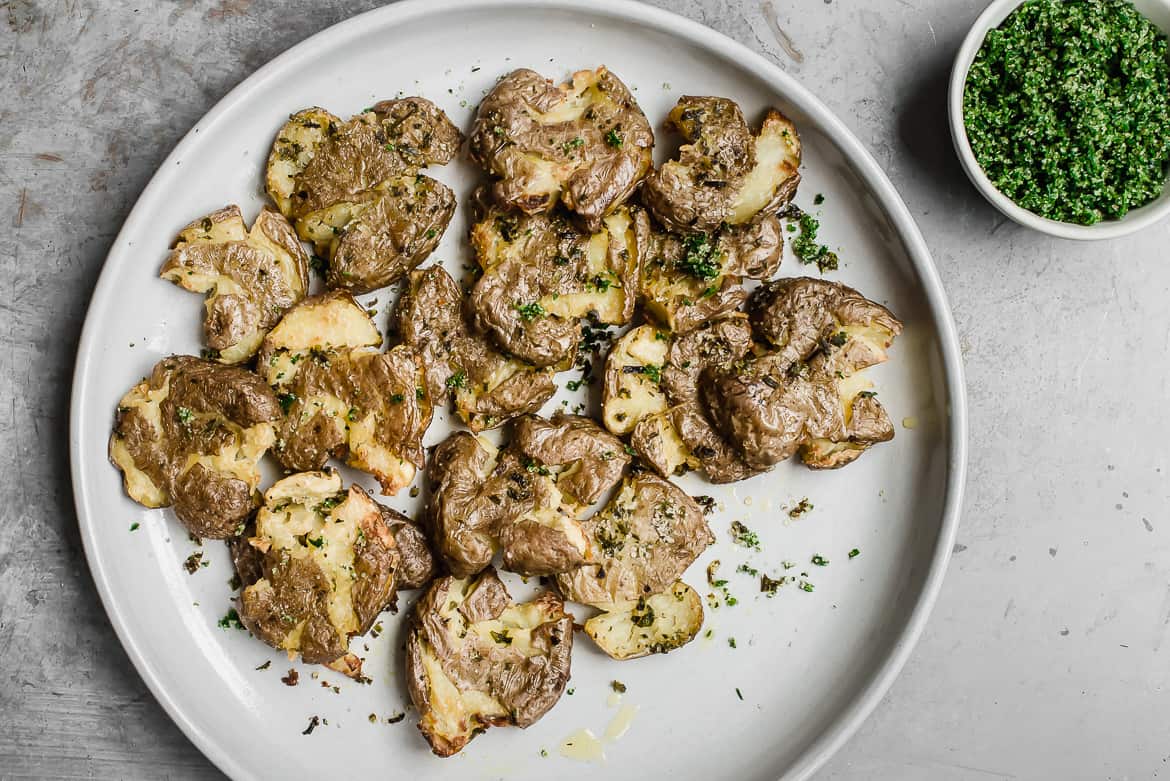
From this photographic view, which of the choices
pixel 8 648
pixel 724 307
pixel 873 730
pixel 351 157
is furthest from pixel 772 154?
pixel 8 648

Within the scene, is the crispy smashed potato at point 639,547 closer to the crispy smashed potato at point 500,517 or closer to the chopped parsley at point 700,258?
the crispy smashed potato at point 500,517

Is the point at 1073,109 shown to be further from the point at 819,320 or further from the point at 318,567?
the point at 318,567

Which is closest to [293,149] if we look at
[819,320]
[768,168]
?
[768,168]

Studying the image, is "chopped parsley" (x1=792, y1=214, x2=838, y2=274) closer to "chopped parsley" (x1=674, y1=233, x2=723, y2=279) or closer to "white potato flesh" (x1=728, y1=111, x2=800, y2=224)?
"white potato flesh" (x1=728, y1=111, x2=800, y2=224)

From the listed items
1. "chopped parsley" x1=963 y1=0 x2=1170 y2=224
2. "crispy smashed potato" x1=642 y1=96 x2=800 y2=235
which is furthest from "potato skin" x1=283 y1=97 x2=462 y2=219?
"chopped parsley" x1=963 y1=0 x2=1170 y2=224

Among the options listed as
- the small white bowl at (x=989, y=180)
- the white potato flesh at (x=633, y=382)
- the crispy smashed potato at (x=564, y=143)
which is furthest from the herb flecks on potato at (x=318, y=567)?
the small white bowl at (x=989, y=180)
